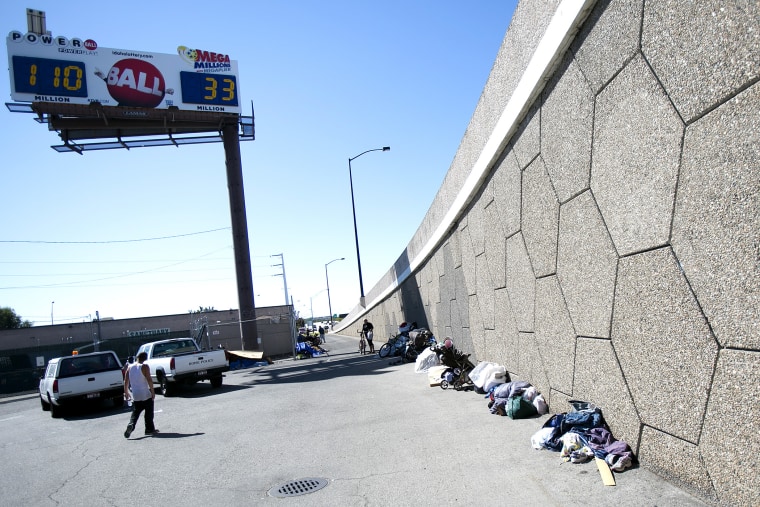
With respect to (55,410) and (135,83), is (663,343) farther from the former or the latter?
(135,83)

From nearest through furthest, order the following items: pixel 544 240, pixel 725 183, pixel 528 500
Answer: pixel 725 183
pixel 528 500
pixel 544 240

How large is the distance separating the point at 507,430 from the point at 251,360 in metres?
21.0

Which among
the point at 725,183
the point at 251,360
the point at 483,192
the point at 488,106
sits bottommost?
the point at 251,360

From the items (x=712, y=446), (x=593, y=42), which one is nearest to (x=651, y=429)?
(x=712, y=446)

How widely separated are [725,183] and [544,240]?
3.24m

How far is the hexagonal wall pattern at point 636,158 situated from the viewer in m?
4.34

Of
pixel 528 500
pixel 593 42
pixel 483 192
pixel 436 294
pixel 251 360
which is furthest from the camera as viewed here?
pixel 251 360

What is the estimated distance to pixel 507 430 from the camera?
6.94 metres

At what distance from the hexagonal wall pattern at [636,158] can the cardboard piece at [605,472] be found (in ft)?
6.66

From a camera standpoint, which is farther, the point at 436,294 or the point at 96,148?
the point at 96,148

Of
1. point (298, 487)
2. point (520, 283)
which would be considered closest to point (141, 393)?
point (298, 487)

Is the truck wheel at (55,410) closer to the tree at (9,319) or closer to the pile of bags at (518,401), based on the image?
the pile of bags at (518,401)

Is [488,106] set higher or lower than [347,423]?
higher

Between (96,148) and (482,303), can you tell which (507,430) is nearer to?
(482,303)
